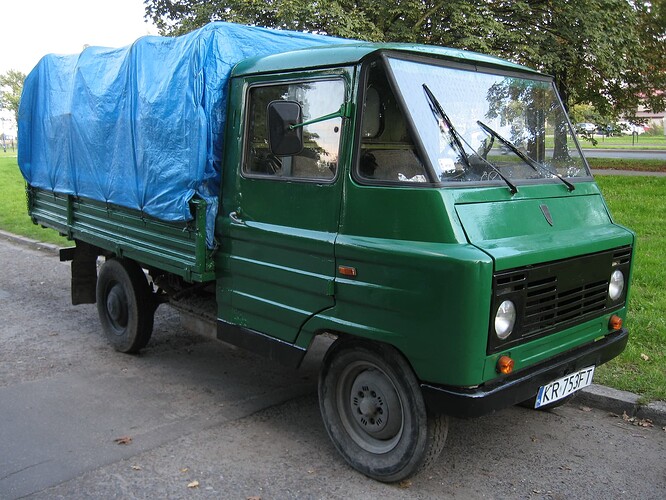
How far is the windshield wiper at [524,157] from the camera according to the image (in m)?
3.97

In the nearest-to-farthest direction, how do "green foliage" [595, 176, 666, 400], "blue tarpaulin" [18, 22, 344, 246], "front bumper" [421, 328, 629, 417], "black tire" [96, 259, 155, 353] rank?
"front bumper" [421, 328, 629, 417], "blue tarpaulin" [18, 22, 344, 246], "green foliage" [595, 176, 666, 400], "black tire" [96, 259, 155, 353]

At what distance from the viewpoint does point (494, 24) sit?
12.8 m

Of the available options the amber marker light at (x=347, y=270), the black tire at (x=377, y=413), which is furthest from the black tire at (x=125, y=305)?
the amber marker light at (x=347, y=270)

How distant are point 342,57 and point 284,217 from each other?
1028 millimetres

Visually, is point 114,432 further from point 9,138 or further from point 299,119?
point 9,138

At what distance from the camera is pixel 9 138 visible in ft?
251

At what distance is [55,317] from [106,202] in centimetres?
219

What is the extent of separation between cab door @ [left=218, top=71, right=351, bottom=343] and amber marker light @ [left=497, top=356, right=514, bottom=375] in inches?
40.0

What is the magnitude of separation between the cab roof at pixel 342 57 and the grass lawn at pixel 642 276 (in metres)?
2.37

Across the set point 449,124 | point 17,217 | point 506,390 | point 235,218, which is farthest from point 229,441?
point 17,217

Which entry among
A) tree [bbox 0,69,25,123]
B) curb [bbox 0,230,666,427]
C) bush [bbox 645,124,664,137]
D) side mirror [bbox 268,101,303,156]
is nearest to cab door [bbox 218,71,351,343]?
side mirror [bbox 268,101,303,156]

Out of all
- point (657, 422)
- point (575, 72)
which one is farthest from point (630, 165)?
point (657, 422)

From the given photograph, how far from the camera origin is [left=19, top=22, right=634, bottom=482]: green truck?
11.0 ft

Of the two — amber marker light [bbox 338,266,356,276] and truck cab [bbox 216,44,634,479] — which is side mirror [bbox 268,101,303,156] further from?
amber marker light [bbox 338,266,356,276]
